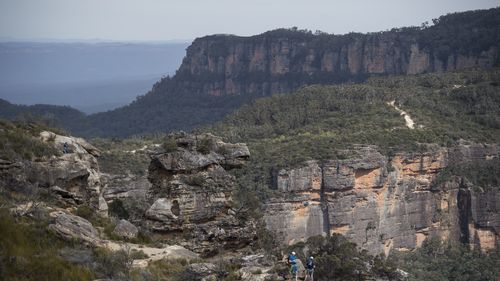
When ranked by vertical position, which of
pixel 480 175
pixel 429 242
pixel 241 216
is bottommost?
pixel 429 242

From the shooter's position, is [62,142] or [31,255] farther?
[62,142]

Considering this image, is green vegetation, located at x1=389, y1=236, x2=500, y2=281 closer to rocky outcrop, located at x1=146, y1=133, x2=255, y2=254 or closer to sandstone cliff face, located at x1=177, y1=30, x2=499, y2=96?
rocky outcrop, located at x1=146, y1=133, x2=255, y2=254

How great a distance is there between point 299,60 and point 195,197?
97.6 meters

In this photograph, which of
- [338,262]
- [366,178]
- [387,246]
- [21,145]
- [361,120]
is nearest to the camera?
[21,145]

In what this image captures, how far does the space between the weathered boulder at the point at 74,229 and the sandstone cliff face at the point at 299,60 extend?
285 feet

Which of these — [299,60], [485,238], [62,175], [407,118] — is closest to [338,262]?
[62,175]

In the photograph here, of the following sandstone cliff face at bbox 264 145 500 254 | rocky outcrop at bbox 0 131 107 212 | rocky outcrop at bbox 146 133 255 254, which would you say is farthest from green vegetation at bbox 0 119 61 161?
sandstone cliff face at bbox 264 145 500 254

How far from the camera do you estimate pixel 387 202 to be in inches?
2044

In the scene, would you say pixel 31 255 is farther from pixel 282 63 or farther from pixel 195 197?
pixel 282 63

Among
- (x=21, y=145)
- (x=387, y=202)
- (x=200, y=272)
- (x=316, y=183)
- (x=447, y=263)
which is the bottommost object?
(x=447, y=263)

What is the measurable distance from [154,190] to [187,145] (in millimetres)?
1517

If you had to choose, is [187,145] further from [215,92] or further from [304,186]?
[215,92]

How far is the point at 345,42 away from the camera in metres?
112

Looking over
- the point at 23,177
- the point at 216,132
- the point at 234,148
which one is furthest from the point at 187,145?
the point at 216,132
